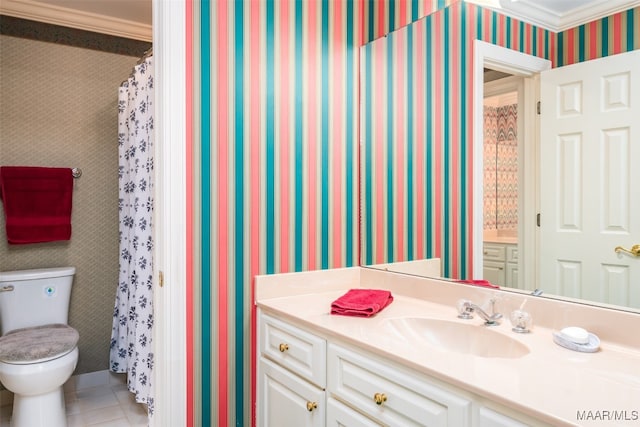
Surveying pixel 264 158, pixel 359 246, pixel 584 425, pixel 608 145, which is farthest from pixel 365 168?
pixel 584 425

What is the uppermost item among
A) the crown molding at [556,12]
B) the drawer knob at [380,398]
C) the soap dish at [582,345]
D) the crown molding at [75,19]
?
the crown molding at [75,19]

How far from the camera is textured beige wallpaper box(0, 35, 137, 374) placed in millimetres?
2740

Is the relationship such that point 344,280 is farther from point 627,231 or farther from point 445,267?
point 627,231

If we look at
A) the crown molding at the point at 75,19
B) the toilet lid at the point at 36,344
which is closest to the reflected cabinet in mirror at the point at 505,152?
the toilet lid at the point at 36,344

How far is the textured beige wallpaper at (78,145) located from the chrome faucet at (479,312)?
8.01 feet

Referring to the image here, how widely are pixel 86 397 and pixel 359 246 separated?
2096mm

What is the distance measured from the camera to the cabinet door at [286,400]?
4.71ft

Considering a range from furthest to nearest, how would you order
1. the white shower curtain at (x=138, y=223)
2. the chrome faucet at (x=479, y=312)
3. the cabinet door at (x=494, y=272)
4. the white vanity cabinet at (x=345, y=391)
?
the white shower curtain at (x=138, y=223)
the cabinet door at (x=494, y=272)
the chrome faucet at (x=479, y=312)
the white vanity cabinet at (x=345, y=391)

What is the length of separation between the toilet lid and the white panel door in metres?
2.29

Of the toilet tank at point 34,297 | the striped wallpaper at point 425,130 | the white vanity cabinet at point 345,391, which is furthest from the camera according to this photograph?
the toilet tank at point 34,297

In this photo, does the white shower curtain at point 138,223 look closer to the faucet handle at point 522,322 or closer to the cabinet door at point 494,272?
the cabinet door at point 494,272

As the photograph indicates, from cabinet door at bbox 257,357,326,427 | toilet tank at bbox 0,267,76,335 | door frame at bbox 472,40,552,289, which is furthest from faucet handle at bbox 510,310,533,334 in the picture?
toilet tank at bbox 0,267,76,335

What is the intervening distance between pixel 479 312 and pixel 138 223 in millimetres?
1863

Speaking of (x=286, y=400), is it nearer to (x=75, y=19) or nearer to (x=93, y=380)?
(x=93, y=380)
